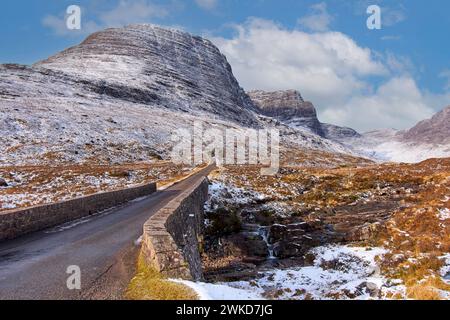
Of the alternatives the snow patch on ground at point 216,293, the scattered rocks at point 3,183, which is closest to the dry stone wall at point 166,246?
the snow patch on ground at point 216,293

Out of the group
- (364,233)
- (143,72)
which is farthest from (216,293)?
(143,72)

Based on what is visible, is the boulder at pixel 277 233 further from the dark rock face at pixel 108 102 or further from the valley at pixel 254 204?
the dark rock face at pixel 108 102

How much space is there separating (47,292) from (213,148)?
316ft

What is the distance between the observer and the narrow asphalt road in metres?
9.42

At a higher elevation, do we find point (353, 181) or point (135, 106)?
point (135, 106)

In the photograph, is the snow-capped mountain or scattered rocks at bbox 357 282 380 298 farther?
the snow-capped mountain

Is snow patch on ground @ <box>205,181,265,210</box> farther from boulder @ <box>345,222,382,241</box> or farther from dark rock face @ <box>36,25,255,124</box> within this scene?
dark rock face @ <box>36,25,255,124</box>

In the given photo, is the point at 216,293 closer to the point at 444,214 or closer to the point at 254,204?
the point at 444,214

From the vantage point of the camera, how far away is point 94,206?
24016 millimetres

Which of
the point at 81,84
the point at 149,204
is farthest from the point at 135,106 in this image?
the point at 149,204

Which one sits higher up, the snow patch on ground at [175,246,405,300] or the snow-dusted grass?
the snow-dusted grass

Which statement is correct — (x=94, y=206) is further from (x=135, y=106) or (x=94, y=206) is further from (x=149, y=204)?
(x=135, y=106)

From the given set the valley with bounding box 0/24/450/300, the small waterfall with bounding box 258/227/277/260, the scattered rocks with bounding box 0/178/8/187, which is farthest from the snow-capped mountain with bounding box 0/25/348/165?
the small waterfall with bounding box 258/227/277/260

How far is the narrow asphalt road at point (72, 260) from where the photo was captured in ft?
30.9
